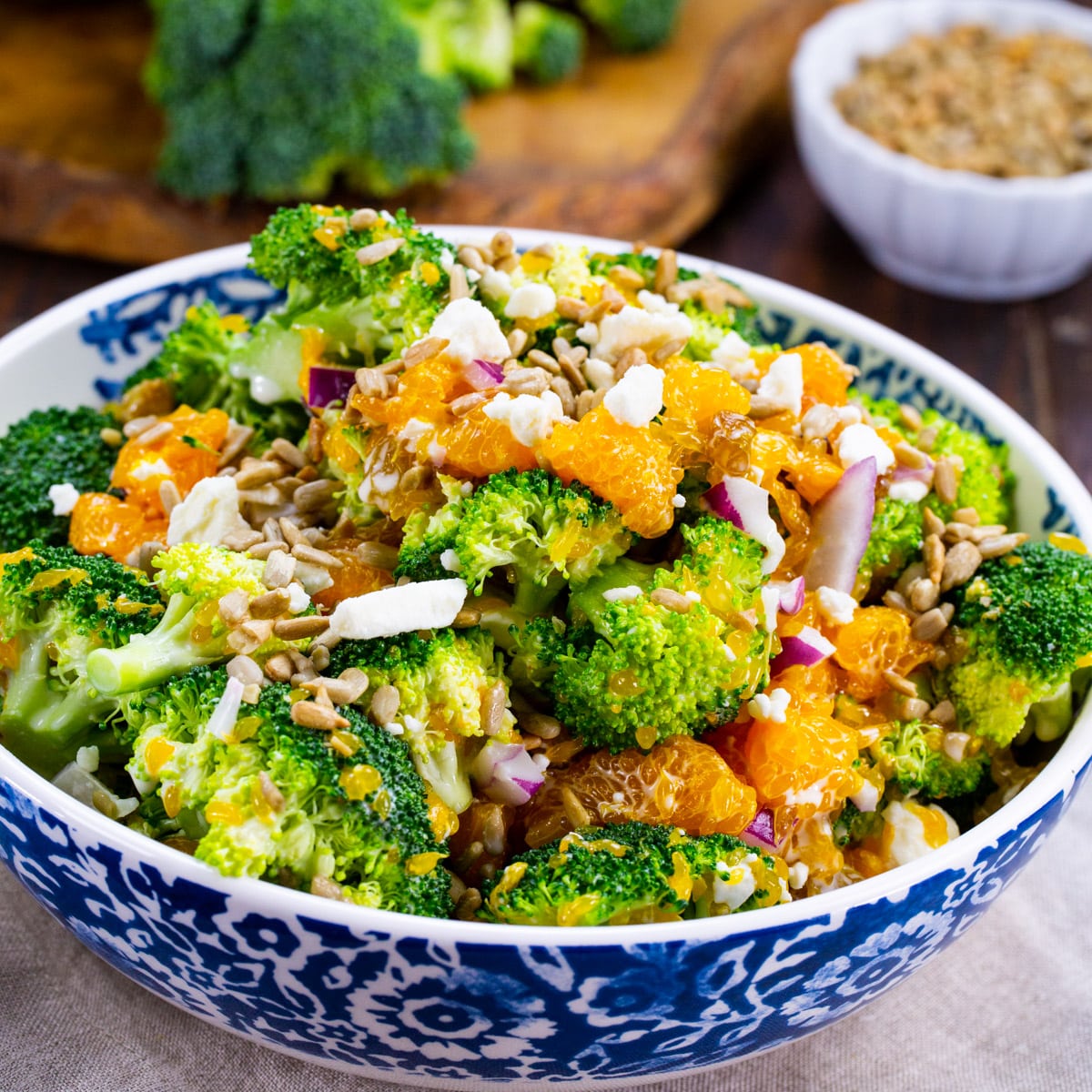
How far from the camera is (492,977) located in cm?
181

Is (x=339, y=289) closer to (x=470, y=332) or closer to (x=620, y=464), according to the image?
(x=470, y=332)

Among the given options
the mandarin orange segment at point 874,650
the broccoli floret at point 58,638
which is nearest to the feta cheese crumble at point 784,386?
the mandarin orange segment at point 874,650

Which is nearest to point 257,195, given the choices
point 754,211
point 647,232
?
point 647,232

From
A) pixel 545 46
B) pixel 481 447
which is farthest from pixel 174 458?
pixel 545 46

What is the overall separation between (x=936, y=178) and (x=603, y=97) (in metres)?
1.58

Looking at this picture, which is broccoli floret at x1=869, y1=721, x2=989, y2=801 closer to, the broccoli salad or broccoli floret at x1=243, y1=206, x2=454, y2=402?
the broccoli salad

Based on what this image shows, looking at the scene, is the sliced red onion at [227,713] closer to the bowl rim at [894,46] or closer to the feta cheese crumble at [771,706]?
the feta cheese crumble at [771,706]

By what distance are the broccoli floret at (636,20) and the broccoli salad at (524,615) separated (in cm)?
364

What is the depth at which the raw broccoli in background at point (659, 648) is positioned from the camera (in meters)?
2.12

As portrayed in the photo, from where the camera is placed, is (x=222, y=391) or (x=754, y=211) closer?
(x=222, y=391)

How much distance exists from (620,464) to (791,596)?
416 millimetres

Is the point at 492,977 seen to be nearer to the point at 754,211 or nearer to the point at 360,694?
the point at 360,694

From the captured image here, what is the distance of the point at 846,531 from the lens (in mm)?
2441

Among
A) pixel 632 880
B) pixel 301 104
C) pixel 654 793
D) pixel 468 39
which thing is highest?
pixel 632 880
